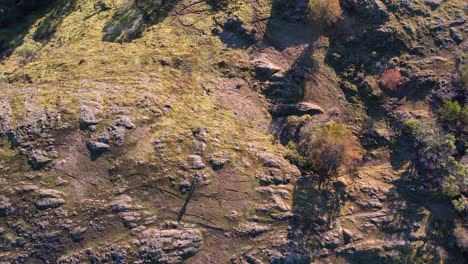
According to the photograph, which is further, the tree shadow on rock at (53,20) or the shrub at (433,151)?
the tree shadow on rock at (53,20)

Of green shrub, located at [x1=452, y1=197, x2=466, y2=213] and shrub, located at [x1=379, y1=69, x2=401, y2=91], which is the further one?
shrub, located at [x1=379, y1=69, x2=401, y2=91]

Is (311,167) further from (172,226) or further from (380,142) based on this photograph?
(172,226)

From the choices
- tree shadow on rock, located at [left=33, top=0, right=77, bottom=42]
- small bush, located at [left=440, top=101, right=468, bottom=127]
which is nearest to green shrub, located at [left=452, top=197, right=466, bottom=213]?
small bush, located at [left=440, top=101, right=468, bottom=127]

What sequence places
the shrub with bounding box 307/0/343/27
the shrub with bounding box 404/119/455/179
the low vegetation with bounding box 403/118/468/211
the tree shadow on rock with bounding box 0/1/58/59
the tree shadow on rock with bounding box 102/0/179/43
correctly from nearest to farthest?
the low vegetation with bounding box 403/118/468/211 → the shrub with bounding box 404/119/455/179 → the shrub with bounding box 307/0/343/27 → the tree shadow on rock with bounding box 102/0/179/43 → the tree shadow on rock with bounding box 0/1/58/59

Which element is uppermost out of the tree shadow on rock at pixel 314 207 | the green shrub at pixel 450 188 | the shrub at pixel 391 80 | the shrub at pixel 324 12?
the shrub at pixel 324 12

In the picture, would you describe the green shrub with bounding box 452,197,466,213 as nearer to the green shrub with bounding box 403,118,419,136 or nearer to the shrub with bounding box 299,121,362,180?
the green shrub with bounding box 403,118,419,136

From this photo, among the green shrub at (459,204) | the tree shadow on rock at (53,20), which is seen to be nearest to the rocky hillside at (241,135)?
the green shrub at (459,204)

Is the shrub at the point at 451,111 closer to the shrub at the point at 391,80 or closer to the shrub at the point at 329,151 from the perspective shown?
the shrub at the point at 391,80

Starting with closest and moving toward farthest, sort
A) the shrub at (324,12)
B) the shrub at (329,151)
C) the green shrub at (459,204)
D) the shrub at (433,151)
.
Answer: the green shrub at (459,204), the shrub at (329,151), the shrub at (433,151), the shrub at (324,12)
